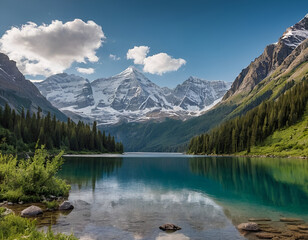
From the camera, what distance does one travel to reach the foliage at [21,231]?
13.0 m

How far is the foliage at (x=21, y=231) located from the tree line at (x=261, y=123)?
157m

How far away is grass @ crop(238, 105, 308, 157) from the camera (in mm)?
120350

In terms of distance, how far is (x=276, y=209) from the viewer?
28.7 m

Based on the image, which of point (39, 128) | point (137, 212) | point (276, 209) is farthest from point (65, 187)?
point (39, 128)

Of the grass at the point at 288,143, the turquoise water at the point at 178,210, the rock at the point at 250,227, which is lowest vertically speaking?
the turquoise water at the point at 178,210

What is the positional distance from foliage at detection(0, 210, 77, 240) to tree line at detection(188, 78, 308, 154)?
15668cm

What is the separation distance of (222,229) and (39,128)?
167 metres

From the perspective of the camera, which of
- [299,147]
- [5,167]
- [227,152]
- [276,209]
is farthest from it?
[227,152]

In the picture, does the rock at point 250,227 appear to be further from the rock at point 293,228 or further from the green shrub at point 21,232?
the green shrub at point 21,232

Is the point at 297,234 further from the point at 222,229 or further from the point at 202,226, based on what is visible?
the point at 202,226

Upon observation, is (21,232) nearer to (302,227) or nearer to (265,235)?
(265,235)

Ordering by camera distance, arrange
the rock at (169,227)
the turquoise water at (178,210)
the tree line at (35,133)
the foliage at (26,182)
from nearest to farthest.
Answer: the turquoise water at (178,210) → the rock at (169,227) → the foliage at (26,182) → the tree line at (35,133)

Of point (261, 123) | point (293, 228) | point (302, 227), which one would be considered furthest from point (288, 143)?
point (293, 228)

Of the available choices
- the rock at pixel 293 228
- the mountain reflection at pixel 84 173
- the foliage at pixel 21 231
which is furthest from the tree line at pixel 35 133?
the rock at pixel 293 228
